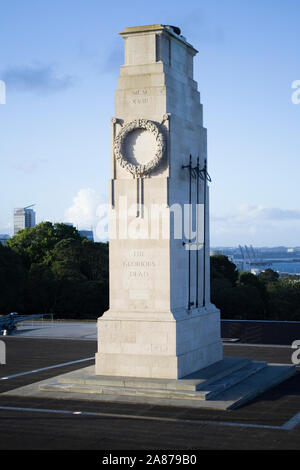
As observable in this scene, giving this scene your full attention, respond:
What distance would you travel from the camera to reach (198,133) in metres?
26.7

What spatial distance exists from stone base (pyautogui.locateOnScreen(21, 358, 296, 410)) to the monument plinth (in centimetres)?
82

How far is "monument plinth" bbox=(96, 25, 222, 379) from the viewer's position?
23.7 meters

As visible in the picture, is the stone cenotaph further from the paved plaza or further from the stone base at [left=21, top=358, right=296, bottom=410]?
the paved plaza

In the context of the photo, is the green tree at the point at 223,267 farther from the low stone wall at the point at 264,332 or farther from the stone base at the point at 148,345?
the stone base at the point at 148,345

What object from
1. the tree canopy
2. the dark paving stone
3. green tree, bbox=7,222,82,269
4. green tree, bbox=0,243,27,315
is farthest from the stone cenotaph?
green tree, bbox=7,222,82,269

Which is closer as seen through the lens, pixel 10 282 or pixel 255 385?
pixel 255 385

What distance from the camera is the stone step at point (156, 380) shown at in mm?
22266

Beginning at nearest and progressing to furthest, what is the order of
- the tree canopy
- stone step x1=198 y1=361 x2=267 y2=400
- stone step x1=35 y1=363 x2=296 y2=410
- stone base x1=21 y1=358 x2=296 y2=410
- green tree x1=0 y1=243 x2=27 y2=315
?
stone step x1=35 y1=363 x2=296 y2=410
stone base x1=21 y1=358 x2=296 y2=410
stone step x1=198 y1=361 x2=267 y2=400
green tree x1=0 y1=243 x2=27 y2=315
the tree canopy

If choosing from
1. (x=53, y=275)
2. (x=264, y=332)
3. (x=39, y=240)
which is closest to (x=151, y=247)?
(x=264, y=332)

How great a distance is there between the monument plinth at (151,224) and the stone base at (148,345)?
0.12 ft

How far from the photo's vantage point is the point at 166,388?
22.3 meters

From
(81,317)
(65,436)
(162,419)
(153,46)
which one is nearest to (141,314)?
(162,419)

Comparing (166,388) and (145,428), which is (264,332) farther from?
(145,428)

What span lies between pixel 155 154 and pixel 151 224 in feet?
8.39
